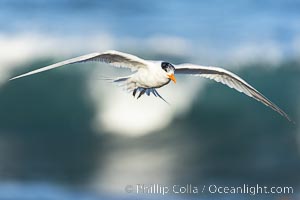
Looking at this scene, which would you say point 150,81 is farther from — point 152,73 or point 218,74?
point 218,74

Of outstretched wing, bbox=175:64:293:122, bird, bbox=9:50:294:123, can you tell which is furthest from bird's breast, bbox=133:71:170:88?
outstretched wing, bbox=175:64:293:122

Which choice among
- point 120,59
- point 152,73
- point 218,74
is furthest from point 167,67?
point 218,74

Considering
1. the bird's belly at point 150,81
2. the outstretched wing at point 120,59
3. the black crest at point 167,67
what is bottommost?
the bird's belly at point 150,81

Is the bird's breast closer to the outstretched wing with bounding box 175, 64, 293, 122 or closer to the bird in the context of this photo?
the bird

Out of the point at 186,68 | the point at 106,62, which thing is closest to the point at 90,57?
the point at 106,62

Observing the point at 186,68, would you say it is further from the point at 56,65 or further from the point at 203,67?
the point at 56,65

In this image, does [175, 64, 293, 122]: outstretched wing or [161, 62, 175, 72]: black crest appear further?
[175, 64, 293, 122]: outstretched wing

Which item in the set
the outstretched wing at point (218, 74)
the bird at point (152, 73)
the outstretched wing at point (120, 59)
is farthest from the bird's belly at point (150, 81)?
the outstretched wing at point (218, 74)

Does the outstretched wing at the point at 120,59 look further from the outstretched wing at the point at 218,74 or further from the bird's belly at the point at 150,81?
the outstretched wing at the point at 218,74

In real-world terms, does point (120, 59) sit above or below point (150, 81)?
above
